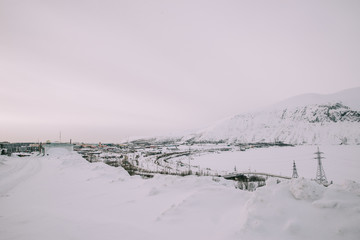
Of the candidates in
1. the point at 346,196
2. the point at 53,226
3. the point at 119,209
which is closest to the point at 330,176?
the point at 346,196

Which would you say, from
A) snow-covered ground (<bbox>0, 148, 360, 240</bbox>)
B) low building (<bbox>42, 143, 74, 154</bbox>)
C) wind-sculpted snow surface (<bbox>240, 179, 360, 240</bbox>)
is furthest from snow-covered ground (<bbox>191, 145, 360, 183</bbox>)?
low building (<bbox>42, 143, 74, 154</bbox>)

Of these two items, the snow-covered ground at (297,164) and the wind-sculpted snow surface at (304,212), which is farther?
the snow-covered ground at (297,164)

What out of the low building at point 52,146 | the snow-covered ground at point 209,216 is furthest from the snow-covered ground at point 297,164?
the low building at point 52,146

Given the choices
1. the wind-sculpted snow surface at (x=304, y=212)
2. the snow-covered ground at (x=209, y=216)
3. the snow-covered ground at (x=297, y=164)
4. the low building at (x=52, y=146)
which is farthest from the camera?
the low building at (x=52, y=146)

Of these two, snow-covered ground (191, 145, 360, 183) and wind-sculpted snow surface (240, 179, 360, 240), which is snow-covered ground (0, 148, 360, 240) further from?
snow-covered ground (191, 145, 360, 183)

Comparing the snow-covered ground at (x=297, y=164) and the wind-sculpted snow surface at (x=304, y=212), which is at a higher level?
the wind-sculpted snow surface at (x=304, y=212)

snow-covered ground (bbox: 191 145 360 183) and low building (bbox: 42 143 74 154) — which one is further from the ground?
low building (bbox: 42 143 74 154)

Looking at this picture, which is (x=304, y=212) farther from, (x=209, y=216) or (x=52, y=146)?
(x=52, y=146)

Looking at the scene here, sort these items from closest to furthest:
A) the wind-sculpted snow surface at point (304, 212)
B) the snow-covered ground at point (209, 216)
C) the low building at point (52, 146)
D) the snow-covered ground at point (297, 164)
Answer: the wind-sculpted snow surface at point (304, 212), the snow-covered ground at point (209, 216), the snow-covered ground at point (297, 164), the low building at point (52, 146)

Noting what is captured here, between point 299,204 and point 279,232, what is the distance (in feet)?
5.11

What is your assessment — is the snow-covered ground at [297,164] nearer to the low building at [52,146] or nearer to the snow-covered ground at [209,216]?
the snow-covered ground at [209,216]

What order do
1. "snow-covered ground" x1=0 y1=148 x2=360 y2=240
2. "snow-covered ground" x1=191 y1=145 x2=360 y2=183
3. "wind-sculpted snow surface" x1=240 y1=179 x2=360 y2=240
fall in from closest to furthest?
"wind-sculpted snow surface" x1=240 y1=179 x2=360 y2=240 < "snow-covered ground" x1=0 y1=148 x2=360 y2=240 < "snow-covered ground" x1=191 y1=145 x2=360 y2=183

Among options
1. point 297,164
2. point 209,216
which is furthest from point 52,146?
point 297,164

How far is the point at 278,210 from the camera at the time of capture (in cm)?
649
